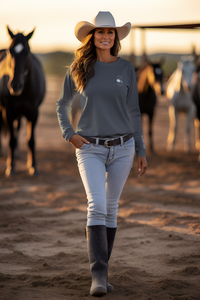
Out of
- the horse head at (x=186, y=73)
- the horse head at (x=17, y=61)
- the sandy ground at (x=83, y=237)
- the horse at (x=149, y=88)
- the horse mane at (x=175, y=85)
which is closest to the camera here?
the sandy ground at (x=83, y=237)

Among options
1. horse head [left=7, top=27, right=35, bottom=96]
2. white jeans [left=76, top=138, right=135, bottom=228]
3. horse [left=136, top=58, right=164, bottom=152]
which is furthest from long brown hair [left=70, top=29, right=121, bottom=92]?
horse [left=136, top=58, right=164, bottom=152]

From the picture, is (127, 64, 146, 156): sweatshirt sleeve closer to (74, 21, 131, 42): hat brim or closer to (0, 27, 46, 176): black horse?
(74, 21, 131, 42): hat brim

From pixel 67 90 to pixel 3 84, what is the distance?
4726 mm

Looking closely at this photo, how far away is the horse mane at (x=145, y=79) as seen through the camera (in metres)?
9.31

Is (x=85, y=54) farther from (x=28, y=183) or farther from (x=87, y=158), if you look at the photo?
(x=28, y=183)

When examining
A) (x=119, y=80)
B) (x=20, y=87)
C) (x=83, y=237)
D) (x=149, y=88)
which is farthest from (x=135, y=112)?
(x=149, y=88)

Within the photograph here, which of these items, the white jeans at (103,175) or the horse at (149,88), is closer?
the white jeans at (103,175)

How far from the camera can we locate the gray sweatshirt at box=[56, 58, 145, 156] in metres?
2.60

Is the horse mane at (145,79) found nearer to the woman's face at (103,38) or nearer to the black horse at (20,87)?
the black horse at (20,87)

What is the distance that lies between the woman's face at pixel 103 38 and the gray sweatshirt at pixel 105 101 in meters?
0.12

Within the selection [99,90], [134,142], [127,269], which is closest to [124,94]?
[99,90]

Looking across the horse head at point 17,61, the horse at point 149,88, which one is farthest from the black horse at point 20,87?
the horse at point 149,88

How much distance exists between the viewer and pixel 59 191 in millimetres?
6211

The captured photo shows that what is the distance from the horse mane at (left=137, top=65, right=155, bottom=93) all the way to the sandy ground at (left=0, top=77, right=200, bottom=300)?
7.44ft
